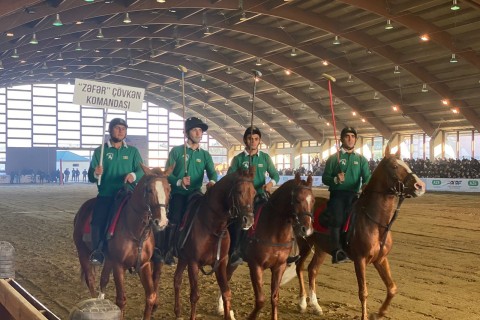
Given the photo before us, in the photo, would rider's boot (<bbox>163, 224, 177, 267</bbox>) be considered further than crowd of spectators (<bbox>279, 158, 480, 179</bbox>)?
No

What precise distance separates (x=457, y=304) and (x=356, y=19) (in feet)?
78.9

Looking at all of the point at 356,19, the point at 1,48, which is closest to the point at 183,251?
the point at 356,19

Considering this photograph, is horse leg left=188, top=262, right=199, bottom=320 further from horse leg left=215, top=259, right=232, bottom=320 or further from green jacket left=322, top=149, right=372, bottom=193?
green jacket left=322, top=149, right=372, bottom=193

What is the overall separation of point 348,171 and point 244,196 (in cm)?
204

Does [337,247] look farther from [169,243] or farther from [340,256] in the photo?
[169,243]

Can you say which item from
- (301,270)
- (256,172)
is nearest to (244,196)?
(256,172)

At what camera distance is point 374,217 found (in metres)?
6.82

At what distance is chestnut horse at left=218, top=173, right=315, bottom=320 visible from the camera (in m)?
6.26

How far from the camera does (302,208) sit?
242 inches

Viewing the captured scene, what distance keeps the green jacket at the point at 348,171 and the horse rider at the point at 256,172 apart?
2.37 ft

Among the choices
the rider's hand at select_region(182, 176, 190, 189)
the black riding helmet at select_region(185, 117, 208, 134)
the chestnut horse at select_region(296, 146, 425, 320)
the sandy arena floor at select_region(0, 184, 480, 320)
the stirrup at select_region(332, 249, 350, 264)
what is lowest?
the sandy arena floor at select_region(0, 184, 480, 320)

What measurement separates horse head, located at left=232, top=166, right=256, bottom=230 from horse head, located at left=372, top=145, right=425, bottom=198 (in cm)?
169

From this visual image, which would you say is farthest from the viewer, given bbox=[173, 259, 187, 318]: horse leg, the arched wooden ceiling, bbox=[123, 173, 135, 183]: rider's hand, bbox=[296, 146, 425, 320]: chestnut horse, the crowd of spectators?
the crowd of spectators

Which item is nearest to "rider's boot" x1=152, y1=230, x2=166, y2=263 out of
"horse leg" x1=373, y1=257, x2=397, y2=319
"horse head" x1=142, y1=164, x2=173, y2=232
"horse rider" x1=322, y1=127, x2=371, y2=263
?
"horse head" x1=142, y1=164, x2=173, y2=232
